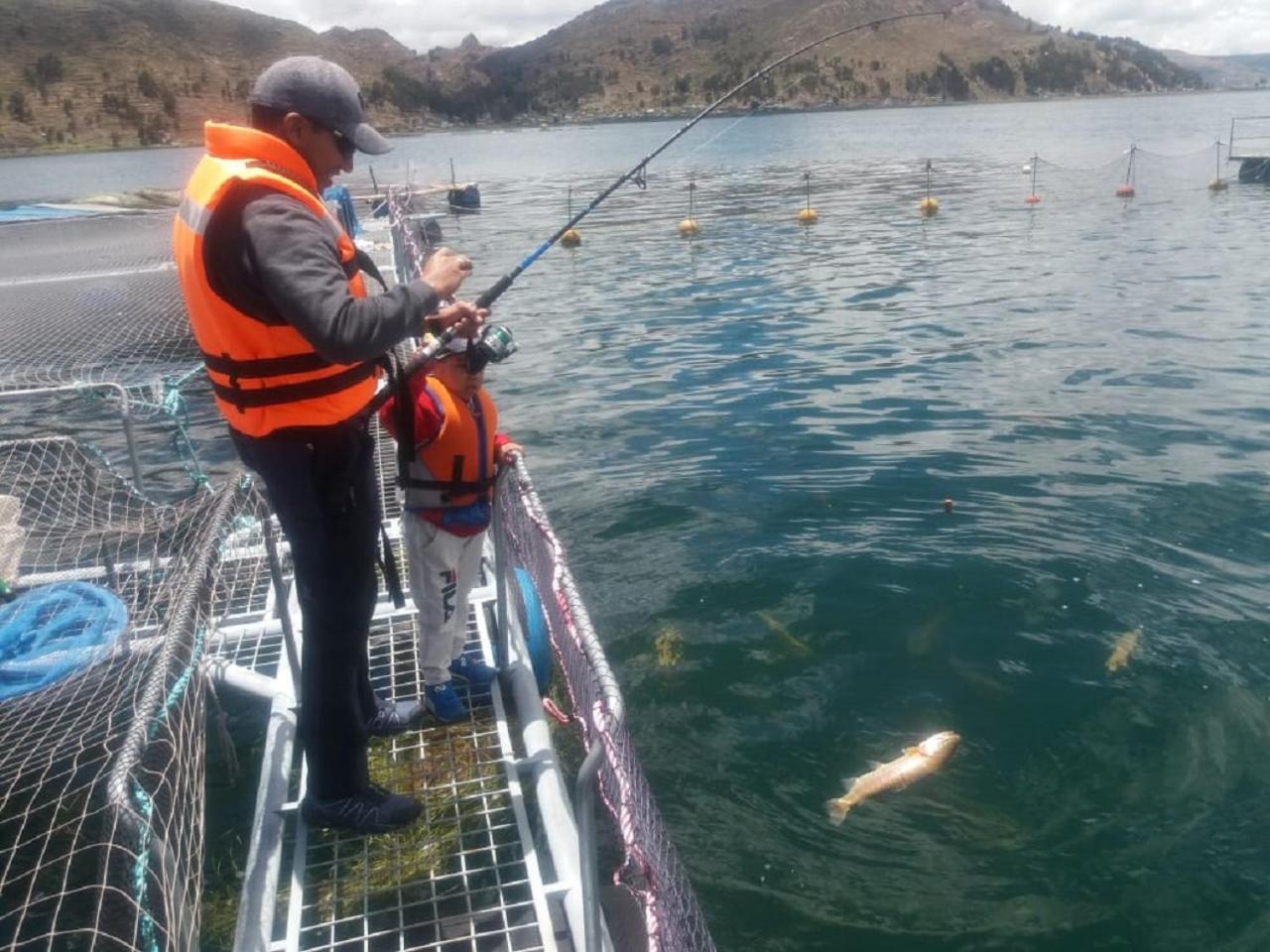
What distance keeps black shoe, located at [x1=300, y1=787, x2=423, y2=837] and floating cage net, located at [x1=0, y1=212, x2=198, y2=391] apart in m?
6.48

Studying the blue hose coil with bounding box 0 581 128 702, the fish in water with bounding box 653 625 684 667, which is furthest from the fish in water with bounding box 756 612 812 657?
the blue hose coil with bounding box 0 581 128 702

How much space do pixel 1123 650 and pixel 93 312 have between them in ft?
47.9

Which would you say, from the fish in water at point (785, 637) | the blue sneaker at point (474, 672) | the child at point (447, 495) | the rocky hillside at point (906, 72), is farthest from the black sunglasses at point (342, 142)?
the rocky hillside at point (906, 72)

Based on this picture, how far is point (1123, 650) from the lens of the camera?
24.3 feet

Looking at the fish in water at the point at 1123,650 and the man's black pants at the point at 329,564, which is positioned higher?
the man's black pants at the point at 329,564

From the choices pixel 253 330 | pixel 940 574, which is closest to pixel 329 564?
pixel 253 330

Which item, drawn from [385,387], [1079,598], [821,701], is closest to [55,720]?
[385,387]

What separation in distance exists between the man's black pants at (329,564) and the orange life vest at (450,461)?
75cm

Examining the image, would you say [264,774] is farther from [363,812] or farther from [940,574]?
[940,574]

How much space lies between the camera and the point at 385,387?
13.0 feet

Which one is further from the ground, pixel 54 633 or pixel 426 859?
pixel 54 633

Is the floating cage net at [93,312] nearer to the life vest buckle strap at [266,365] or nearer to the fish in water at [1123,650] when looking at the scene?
the life vest buckle strap at [266,365]

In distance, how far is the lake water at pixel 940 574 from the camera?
5609 mm

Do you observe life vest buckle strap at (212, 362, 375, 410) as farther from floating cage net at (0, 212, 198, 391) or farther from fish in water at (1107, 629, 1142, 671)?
floating cage net at (0, 212, 198, 391)
